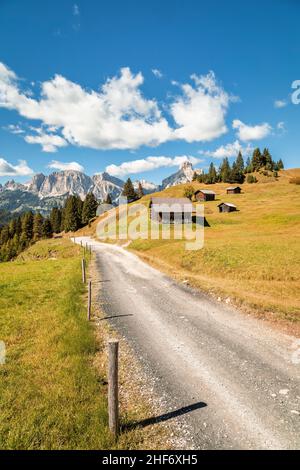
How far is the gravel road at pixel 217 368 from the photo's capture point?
686 centimetres

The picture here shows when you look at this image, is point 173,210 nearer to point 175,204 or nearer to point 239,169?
point 175,204

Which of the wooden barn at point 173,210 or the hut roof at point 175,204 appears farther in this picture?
the hut roof at point 175,204

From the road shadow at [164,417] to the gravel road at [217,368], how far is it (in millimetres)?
31

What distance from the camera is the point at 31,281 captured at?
1017 inches

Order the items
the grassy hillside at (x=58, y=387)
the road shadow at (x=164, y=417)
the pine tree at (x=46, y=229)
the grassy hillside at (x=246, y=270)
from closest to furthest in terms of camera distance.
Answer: the grassy hillside at (x=58, y=387)
the road shadow at (x=164, y=417)
the grassy hillside at (x=246, y=270)
the pine tree at (x=46, y=229)

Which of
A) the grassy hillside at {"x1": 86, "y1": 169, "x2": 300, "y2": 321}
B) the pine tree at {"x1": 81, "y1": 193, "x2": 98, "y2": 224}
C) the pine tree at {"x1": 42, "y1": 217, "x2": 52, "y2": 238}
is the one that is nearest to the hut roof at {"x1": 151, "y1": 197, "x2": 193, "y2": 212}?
the grassy hillside at {"x1": 86, "y1": 169, "x2": 300, "y2": 321}

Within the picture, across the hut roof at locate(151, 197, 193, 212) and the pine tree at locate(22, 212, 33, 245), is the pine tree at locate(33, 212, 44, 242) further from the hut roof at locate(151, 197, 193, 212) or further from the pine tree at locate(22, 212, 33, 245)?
the hut roof at locate(151, 197, 193, 212)

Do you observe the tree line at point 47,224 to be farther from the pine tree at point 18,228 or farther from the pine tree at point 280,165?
the pine tree at point 280,165

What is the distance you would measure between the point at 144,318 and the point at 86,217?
361ft

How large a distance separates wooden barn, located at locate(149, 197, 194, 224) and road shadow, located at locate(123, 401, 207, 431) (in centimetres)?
7228

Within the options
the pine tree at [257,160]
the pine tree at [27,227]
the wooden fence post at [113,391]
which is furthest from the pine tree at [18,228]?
the pine tree at [257,160]

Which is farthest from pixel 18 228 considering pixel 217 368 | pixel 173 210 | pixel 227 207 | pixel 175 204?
pixel 217 368

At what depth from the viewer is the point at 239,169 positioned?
16662 centimetres
